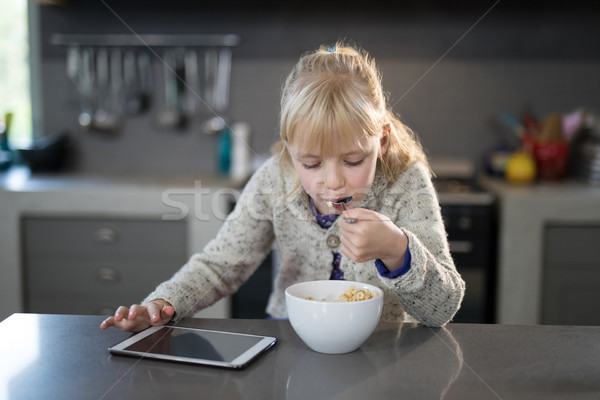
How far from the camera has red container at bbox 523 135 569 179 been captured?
283 centimetres

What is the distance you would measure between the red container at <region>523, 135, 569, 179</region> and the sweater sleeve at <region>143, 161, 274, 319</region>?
176cm

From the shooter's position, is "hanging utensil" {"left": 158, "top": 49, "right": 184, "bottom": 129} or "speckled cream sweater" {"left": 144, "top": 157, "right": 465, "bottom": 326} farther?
"hanging utensil" {"left": 158, "top": 49, "right": 184, "bottom": 129}

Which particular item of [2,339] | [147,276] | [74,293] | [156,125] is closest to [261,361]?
[2,339]

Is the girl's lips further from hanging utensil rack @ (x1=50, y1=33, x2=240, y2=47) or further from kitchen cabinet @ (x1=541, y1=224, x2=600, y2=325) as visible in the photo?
hanging utensil rack @ (x1=50, y1=33, x2=240, y2=47)

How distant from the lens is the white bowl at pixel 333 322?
943 mm

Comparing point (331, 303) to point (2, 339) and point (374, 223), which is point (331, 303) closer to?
point (374, 223)

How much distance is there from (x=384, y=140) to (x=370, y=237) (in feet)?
1.26

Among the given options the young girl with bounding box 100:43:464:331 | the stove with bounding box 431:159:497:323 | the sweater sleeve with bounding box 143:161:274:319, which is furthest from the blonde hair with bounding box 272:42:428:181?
the stove with bounding box 431:159:497:323

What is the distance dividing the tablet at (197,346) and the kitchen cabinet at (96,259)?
1526 mm

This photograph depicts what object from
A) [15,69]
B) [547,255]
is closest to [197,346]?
[547,255]

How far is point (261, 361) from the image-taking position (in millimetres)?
950

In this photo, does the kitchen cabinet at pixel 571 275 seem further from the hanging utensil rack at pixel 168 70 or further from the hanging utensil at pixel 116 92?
the hanging utensil at pixel 116 92

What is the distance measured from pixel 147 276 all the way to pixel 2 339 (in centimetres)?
154

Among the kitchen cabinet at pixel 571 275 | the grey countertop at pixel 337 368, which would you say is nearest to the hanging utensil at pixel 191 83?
the kitchen cabinet at pixel 571 275
